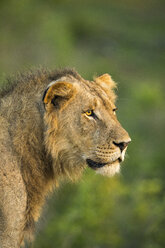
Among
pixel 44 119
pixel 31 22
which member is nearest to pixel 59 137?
pixel 44 119

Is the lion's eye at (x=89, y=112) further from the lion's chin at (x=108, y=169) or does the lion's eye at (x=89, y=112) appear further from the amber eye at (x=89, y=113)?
the lion's chin at (x=108, y=169)

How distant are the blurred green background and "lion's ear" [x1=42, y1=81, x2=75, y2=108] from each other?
3.36 feet

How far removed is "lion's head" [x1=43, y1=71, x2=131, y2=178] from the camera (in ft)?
26.3

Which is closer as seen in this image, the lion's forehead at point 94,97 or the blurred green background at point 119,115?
the lion's forehead at point 94,97

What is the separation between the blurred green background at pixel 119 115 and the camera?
647 inches

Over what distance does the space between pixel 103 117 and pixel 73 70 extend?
817mm

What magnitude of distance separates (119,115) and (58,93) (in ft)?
96.9

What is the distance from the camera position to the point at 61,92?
795 cm

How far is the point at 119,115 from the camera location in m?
37.3

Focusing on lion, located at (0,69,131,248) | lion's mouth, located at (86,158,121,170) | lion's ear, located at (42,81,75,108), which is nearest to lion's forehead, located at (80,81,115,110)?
lion, located at (0,69,131,248)

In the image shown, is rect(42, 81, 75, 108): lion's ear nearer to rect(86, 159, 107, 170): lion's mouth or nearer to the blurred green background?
rect(86, 159, 107, 170): lion's mouth

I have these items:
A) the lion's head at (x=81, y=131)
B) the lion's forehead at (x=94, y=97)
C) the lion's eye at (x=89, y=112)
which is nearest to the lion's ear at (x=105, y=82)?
the lion's forehead at (x=94, y=97)

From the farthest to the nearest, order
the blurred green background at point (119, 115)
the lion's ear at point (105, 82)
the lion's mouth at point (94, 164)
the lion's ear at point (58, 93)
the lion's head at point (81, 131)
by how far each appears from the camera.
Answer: the blurred green background at point (119, 115)
the lion's ear at point (105, 82)
the lion's mouth at point (94, 164)
the lion's head at point (81, 131)
the lion's ear at point (58, 93)

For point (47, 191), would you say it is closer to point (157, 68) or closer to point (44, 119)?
point (44, 119)
